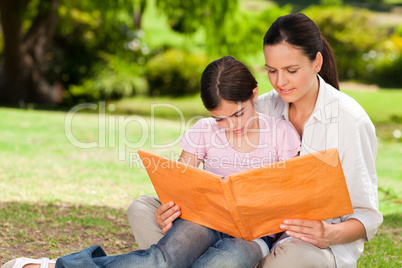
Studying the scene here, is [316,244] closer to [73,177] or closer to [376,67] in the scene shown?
[73,177]

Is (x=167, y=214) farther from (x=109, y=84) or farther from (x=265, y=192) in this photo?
(x=109, y=84)

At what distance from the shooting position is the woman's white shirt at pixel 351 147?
234cm

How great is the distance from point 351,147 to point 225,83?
0.62 m

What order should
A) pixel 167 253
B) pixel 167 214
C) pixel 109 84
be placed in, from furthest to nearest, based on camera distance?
pixel 109 84
pixel 167 214
pixel 167 253

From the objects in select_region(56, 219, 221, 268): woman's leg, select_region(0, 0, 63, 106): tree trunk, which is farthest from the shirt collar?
select_region(0, 0, 63, 106): tree trunk

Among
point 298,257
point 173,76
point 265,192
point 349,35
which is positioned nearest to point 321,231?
point 298,257

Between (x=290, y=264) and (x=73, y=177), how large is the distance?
10.7 ft

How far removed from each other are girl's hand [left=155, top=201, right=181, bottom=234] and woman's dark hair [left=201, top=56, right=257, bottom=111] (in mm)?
484

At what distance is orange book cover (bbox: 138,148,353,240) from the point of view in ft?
6.84

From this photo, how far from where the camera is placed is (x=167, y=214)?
2.43m

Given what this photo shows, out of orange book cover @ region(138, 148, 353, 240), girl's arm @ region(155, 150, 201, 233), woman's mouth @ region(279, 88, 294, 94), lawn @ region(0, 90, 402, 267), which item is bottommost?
lawn @ region(0, 90, 402, 267)

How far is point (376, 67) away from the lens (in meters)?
14.3

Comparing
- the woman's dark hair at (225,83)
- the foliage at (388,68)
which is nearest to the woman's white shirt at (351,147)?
the woman's dark hair at (225,83)

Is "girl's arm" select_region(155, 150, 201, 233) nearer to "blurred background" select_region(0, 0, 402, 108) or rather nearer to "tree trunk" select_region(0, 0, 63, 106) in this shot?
"blurred background" select_region(0, 0, 402, 108)
